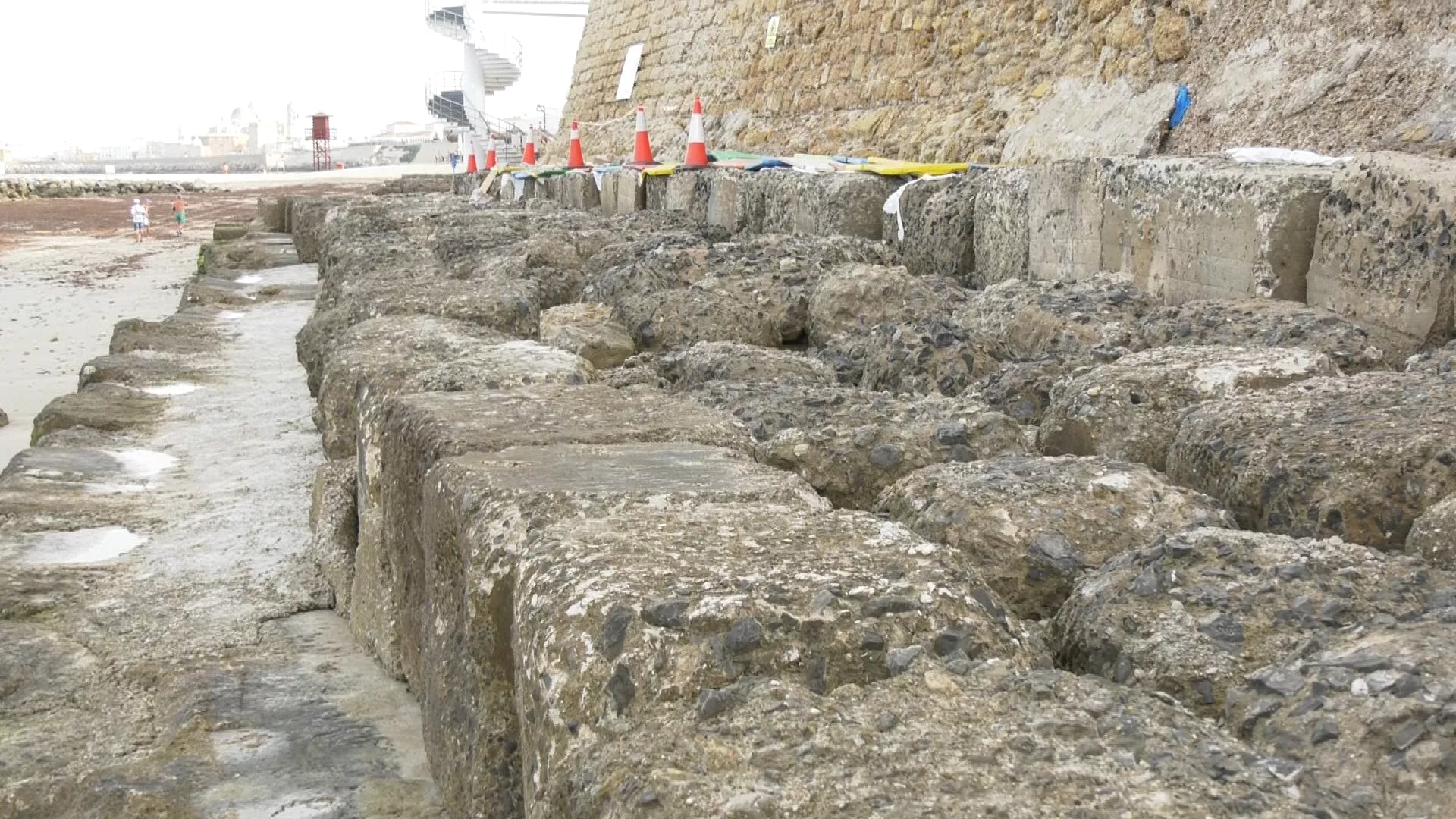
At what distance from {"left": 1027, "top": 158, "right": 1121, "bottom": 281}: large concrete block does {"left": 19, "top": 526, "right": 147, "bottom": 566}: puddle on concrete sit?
9.73 ft

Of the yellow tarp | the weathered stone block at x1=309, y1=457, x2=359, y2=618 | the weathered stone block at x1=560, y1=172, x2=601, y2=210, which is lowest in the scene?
the weathered stone block at x1=309, y1=457, x2=359, y2=618

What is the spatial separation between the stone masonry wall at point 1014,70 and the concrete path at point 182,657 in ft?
12.5

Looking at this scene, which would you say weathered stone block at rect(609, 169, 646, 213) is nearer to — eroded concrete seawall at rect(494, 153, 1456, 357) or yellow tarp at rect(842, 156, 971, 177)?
yellow tarp at rect(842, 156, 971, 177)

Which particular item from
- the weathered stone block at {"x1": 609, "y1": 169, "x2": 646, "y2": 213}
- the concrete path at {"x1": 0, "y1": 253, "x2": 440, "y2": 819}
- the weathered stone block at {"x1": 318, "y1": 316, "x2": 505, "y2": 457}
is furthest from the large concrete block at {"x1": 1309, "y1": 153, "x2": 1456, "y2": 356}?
the weathered stone block at {"x1": 609, "y1": 169, "x2": 646, "y2": 213}

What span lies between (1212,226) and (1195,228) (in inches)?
3.2

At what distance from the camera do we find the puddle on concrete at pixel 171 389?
20.0 ft

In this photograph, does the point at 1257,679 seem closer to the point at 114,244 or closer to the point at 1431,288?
the point at 1431,288

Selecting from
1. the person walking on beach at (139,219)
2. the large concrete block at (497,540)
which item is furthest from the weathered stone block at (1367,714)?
the person walking on beach at (139,219)

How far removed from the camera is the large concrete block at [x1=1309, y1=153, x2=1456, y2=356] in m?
2.92

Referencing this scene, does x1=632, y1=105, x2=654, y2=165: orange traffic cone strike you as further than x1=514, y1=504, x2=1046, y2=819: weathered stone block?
Yes

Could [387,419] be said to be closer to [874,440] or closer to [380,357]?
[380,357]

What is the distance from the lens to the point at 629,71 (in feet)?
60.4

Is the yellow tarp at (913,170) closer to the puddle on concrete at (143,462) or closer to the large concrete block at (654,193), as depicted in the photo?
the large concrete block at (654,193)

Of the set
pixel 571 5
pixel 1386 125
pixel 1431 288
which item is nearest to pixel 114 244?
pixel 571 5
